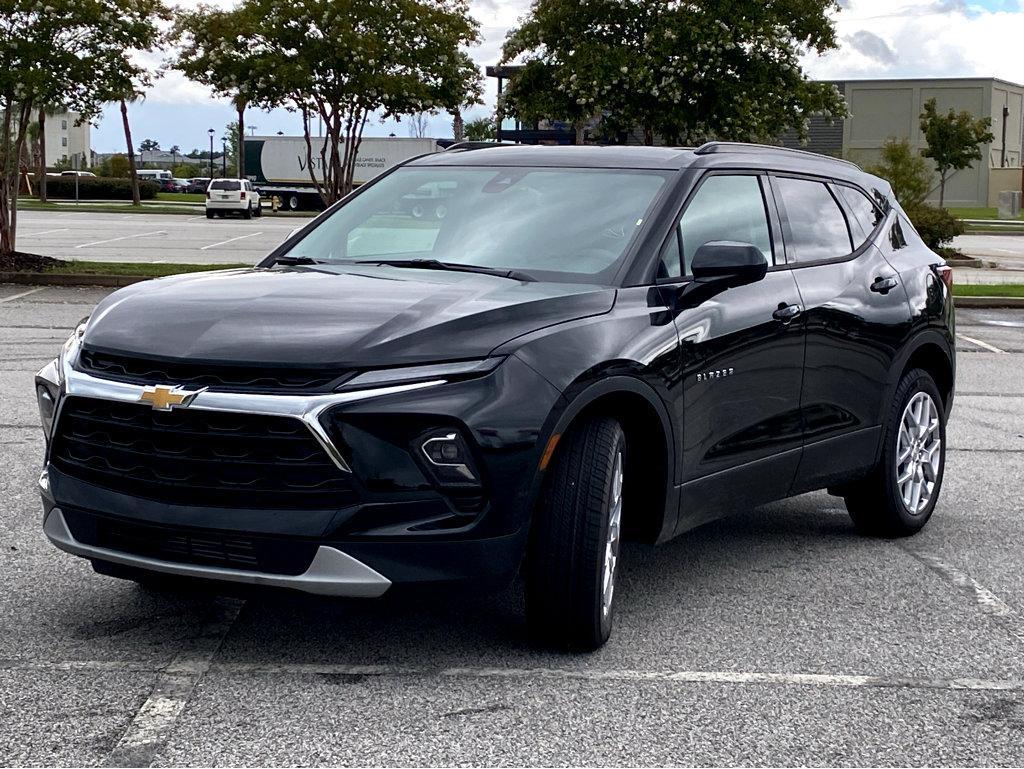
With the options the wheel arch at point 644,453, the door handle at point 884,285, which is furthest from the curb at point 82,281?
the wheel arch at point 644,453

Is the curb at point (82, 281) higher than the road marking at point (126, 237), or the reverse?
the road marking at point (126, 237)

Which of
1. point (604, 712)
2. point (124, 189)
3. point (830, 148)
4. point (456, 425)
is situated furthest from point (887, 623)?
point (830, 148)

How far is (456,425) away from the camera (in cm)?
424

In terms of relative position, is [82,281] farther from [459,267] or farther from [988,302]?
[459,267]

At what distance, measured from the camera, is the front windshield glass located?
5367 millimetres

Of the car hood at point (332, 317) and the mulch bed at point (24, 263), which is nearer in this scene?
the car hood at point (332, 317)

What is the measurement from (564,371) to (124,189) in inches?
3035

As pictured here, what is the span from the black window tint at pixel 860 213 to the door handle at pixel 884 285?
197 mm

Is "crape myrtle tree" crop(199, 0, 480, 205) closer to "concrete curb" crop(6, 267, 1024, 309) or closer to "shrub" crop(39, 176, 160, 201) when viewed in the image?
"concrete curb" crop(6, 267, 1024, 309)

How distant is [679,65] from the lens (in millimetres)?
30875

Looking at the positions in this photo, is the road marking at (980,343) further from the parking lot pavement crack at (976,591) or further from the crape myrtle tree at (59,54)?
the crape myrtle tree at (59,54)

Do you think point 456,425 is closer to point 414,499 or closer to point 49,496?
point 414,499

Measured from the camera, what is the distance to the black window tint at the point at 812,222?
20.5 feet

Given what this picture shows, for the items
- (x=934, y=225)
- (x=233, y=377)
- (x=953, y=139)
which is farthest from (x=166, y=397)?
(x=953, y=139)
